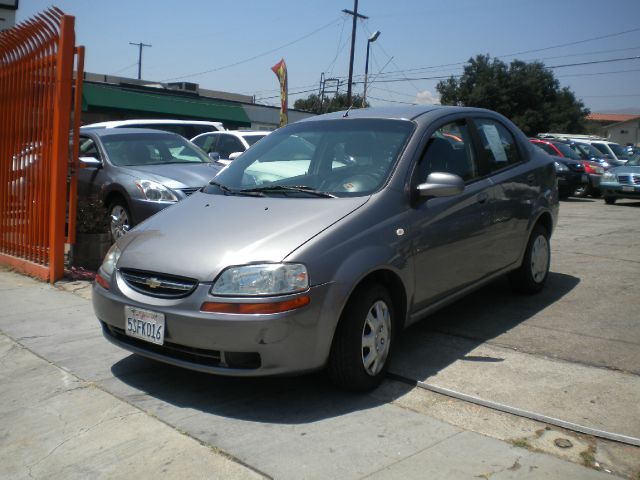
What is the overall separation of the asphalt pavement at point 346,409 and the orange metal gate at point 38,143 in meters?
1.40

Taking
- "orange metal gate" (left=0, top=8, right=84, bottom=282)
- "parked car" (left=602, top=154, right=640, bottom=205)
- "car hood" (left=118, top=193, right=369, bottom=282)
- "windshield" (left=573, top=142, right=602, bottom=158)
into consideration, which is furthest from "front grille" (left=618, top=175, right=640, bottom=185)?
"car hood" (left=118, top=193, right=369, bottom=282)

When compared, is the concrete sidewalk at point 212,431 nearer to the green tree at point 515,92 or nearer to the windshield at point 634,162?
the windshield at point 634,162

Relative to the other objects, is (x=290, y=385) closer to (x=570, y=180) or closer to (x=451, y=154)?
(x=451, y=154)

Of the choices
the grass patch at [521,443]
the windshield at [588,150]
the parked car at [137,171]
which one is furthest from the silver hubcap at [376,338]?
the windshield at [588,150]

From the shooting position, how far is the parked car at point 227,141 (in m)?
13.2

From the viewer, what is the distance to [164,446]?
3.48 meters

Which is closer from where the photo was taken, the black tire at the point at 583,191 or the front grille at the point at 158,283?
the front grille at the point at 158,283

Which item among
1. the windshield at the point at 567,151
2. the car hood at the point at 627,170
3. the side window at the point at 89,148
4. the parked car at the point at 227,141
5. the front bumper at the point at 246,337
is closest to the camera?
the front bumper at the point at 246,337

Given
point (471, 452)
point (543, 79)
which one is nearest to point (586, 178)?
point (471, 452)

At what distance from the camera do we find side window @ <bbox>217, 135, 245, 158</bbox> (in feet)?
43.5

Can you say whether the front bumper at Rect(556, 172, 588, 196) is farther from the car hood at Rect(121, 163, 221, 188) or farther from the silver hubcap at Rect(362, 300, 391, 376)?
the silver hubcap at Rect(362, 300, 391, 376)

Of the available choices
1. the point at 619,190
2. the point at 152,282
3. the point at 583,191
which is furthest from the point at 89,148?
the point at 583,191

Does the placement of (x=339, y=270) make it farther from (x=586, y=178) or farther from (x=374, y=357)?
(x=586, y=178)

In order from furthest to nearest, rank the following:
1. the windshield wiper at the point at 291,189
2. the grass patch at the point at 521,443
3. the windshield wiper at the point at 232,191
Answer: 1. the windshield wiper at the point at 232,191
2. the windshield wiper at the point at 291,189
3. the grass patch at the point at 521,443
